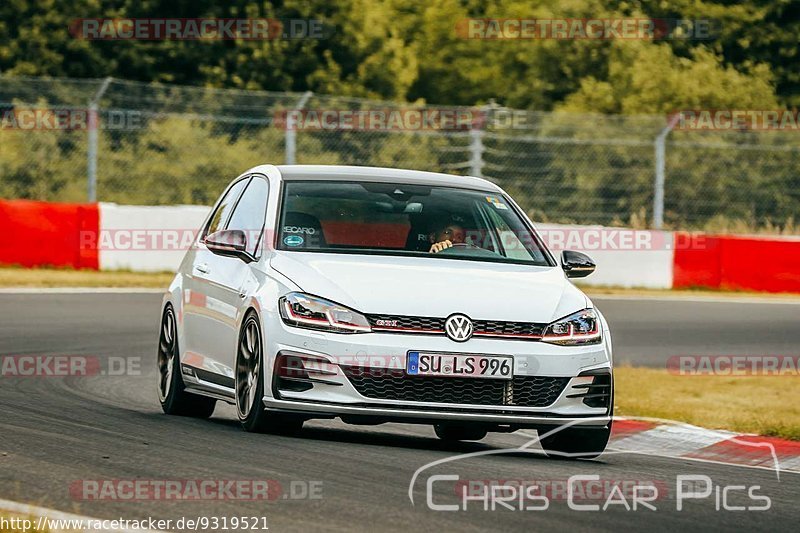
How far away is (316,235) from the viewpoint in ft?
30.7

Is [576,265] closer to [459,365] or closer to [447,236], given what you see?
[447,236]

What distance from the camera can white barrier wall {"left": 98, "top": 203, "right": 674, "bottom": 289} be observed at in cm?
2341

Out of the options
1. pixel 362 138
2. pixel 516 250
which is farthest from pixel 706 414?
pixel 362 138

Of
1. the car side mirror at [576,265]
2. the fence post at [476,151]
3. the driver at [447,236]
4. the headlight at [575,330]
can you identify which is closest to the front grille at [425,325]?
the headlight at [575,330]

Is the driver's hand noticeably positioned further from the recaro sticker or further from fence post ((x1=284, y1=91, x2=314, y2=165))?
fence post ((x1=284, y1=91, x2=314, y2=165))

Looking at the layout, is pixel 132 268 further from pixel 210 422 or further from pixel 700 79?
pixel 700 79

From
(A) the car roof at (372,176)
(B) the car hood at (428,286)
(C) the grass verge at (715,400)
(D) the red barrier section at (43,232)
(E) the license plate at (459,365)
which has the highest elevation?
(A) the car roof at (372,176)

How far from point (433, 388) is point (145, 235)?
52.0 ft

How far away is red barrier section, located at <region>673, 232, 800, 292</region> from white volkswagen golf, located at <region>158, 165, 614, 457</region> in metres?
15.5

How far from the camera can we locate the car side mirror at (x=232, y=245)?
9.29 metres

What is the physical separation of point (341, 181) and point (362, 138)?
719 inches

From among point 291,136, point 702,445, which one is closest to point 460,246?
point 702,445

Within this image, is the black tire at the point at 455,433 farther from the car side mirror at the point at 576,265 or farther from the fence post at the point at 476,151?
the fence post at the point at 476,151

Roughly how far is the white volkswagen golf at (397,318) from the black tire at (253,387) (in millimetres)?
11
